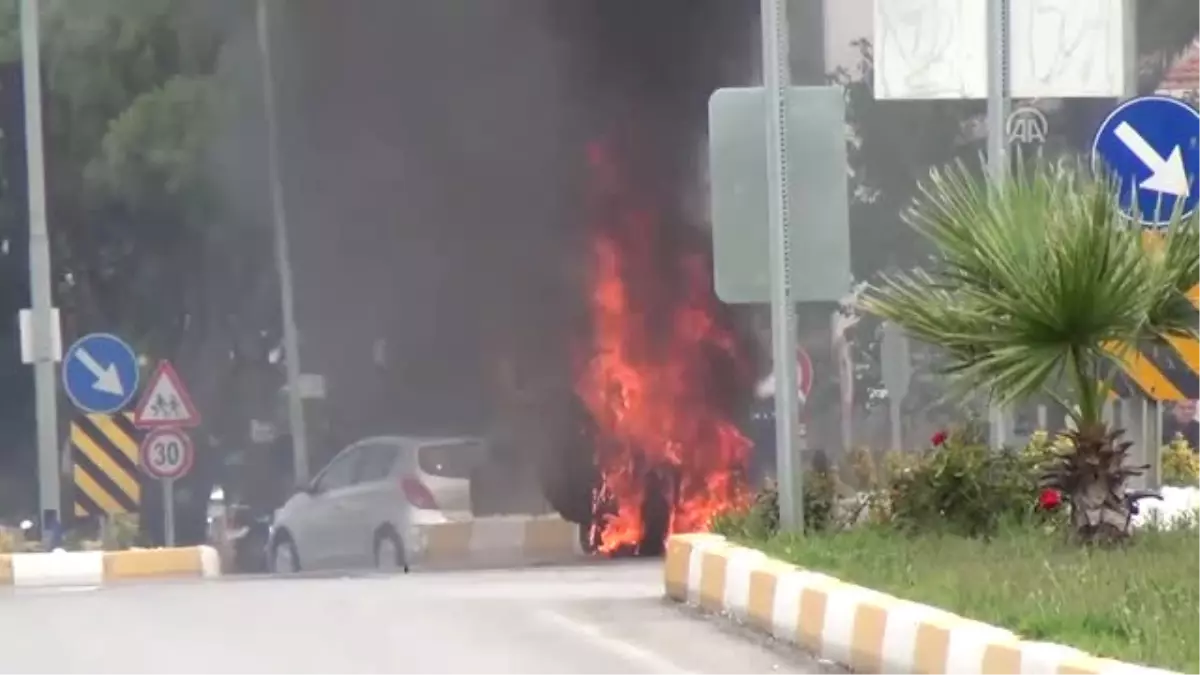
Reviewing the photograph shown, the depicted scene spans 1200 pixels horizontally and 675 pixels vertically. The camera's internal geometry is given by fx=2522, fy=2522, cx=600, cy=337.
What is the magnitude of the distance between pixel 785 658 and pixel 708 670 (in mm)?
531

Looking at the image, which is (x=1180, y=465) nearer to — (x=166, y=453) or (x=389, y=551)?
(x=389, y=551)

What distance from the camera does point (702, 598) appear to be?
13.5 m

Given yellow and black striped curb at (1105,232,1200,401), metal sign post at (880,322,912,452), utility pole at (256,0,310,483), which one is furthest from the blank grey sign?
utility pole at (256,0,310,483)

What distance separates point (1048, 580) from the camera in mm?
11070

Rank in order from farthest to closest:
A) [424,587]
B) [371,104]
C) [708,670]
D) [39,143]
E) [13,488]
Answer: [13,488]
[371,104]
[39,143]
[424,587]
[708,670]

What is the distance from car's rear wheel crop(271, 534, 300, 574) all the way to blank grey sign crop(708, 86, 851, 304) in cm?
1152

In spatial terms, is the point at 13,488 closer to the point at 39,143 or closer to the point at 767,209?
the point at 39,143

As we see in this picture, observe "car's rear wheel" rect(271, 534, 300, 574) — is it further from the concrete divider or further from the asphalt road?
the asphalt road

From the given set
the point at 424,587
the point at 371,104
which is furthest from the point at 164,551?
the point at 371,104

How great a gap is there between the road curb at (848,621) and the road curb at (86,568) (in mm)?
6526

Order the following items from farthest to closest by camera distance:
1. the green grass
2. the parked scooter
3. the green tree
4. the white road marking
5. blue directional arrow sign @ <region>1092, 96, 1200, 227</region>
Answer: the green tree, the parked scooter, blue directional arrow sign @ <region>1092, 96, 1200, 227</region>, the white road marking, the green grass

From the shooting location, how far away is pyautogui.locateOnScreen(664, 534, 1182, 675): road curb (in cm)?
867

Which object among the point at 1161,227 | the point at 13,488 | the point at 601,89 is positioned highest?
the point at 601,89

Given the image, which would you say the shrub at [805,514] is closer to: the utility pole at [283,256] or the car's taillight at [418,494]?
the car's taillight at [418,494]
